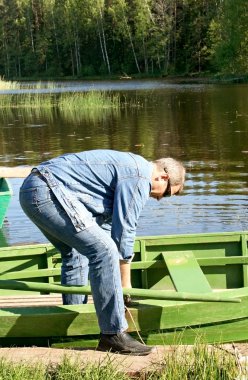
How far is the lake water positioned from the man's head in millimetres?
5741

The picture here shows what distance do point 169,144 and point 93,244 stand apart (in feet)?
50.4

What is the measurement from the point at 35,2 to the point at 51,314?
91973 millimetres

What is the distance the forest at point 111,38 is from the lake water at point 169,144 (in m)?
35.0

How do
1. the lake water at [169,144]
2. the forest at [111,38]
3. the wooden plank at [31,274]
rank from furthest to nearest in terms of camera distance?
1. the forest at [111,38]
2. the lake water at [169,144]
3. the wooden plank at [31,274]

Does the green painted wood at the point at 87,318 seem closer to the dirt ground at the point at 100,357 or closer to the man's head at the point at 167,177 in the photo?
the dirt ground at the point at 100,357

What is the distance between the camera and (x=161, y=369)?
409cm

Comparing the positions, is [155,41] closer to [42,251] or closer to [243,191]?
[243,191]

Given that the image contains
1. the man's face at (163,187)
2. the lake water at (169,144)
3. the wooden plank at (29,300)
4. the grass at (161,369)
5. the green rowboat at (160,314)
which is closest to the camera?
the grass at (161,369)

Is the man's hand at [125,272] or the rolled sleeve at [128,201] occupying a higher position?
the rolled sleeve at [128,201]

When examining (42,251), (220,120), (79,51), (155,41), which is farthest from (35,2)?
(42,251)

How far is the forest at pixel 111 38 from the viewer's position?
241 feet

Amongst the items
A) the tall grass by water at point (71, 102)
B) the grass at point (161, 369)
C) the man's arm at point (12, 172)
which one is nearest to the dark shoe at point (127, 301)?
the grass at point (161, 369)

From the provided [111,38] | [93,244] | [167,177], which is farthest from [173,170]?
[111,38]

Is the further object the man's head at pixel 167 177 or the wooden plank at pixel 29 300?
the wooden plank at pixel 29 300
